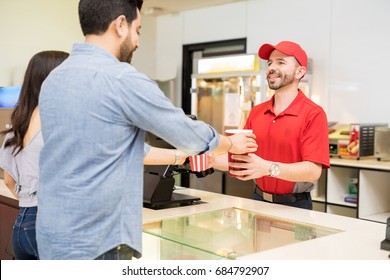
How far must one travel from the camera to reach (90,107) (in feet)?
4.24

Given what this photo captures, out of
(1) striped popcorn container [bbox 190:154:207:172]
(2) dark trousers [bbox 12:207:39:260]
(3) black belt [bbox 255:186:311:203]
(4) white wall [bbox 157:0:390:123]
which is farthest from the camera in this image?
(4) white wall [bbox 157:0:390:123]

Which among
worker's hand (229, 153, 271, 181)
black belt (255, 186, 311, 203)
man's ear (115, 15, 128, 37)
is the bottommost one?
black belt (255, 186, 311, 203)

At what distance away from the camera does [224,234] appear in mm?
1980

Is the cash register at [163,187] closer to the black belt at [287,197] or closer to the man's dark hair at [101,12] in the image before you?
the black belt at [287,197]

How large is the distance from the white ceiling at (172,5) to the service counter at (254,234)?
4.18 m

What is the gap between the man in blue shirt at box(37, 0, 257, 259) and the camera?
130 cm

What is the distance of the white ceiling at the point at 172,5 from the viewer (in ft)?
20.1

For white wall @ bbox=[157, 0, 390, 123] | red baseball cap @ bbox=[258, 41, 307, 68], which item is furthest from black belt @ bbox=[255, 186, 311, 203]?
white wall @ bbox=[157, 0, 390, 123]

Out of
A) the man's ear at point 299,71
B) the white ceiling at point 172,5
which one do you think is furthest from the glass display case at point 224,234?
the white ceiling at point 172,5

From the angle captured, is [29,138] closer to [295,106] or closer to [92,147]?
[92,147]

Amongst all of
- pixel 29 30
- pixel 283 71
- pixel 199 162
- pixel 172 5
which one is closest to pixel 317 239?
pixel 199 162

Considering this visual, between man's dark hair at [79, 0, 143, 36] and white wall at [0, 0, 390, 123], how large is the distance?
3904mm

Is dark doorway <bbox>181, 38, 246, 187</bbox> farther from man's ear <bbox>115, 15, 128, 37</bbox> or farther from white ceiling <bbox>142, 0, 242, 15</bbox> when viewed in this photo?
man's ear <bbox>115, 15, 128, 37</bbox>

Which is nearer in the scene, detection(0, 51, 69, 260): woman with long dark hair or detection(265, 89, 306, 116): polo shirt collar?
detection(0, 51, 69, 260): woman with long dark hair
